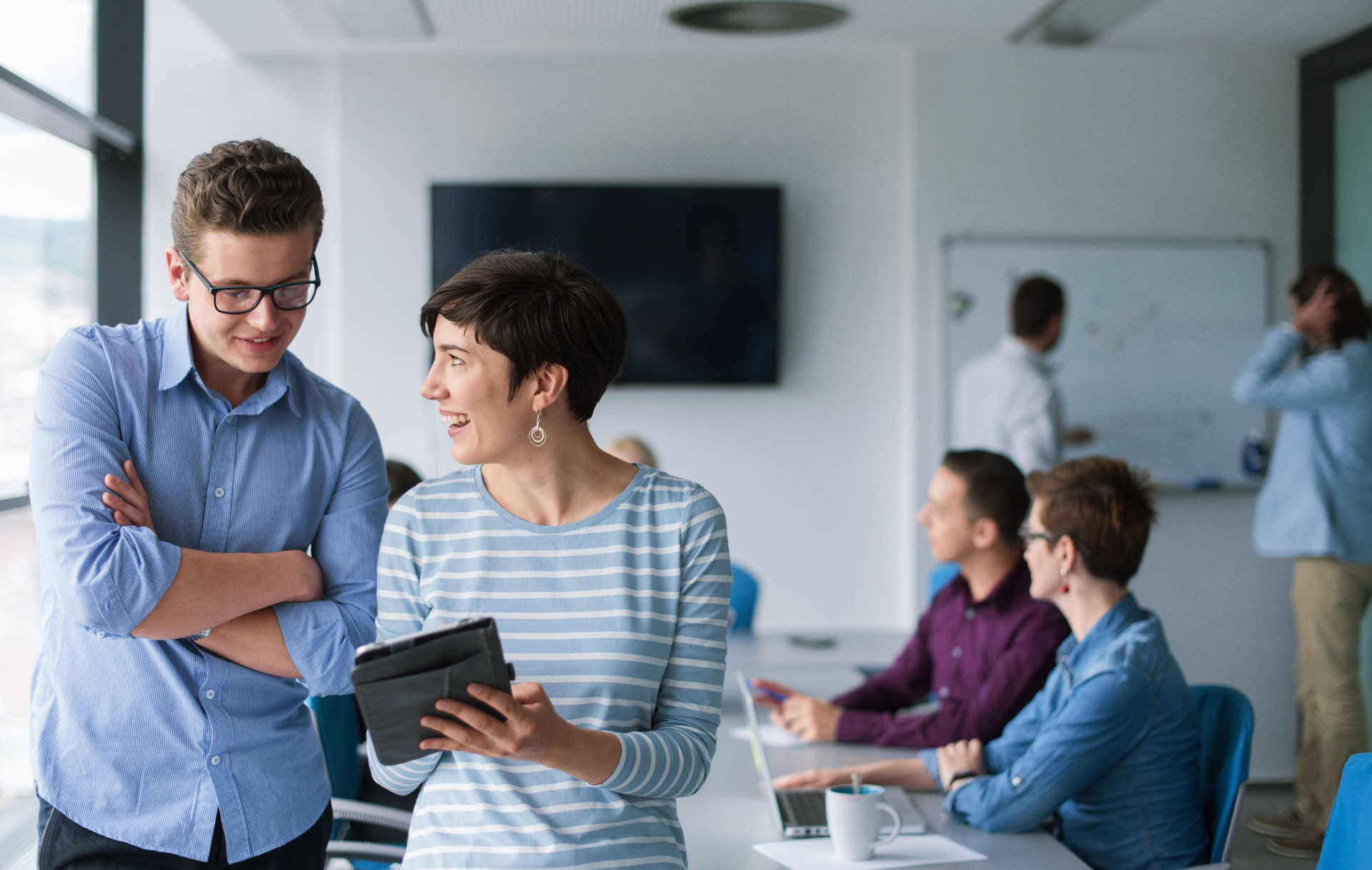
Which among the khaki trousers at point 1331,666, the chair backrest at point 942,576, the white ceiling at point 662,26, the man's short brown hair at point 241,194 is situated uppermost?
the white ceiling at point 662,26

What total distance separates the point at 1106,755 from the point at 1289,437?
2742 millimetres

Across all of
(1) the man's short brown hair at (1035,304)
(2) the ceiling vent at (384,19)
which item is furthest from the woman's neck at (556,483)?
(2) the ceiling vent at (384,19)

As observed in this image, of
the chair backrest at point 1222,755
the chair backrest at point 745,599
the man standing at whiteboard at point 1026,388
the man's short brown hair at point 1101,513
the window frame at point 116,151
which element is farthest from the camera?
the man standing at whiteboard at point 1026,388

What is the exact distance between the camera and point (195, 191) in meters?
1.34

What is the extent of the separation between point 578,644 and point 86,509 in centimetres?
60

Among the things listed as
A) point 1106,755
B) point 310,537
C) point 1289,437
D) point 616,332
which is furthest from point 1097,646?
point 1289,437

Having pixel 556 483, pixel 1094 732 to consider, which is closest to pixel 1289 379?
pixel 1094 732

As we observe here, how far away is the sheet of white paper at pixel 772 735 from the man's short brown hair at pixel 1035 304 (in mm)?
2177

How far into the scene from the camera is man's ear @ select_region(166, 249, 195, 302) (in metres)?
1.38

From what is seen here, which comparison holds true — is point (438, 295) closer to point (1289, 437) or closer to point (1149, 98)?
point (1289, 437)

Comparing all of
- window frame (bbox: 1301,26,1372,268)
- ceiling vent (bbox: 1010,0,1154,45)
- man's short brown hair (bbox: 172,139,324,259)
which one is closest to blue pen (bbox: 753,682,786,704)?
man's short brown hair (bbox: 172,139,324,259)

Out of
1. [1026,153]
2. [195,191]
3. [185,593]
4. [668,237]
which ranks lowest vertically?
[185,593]

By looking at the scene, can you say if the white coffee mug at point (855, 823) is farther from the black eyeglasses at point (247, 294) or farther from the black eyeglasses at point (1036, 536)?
the black eyeglasses at point (247, 294)

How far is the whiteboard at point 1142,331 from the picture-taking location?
486 centimetres
